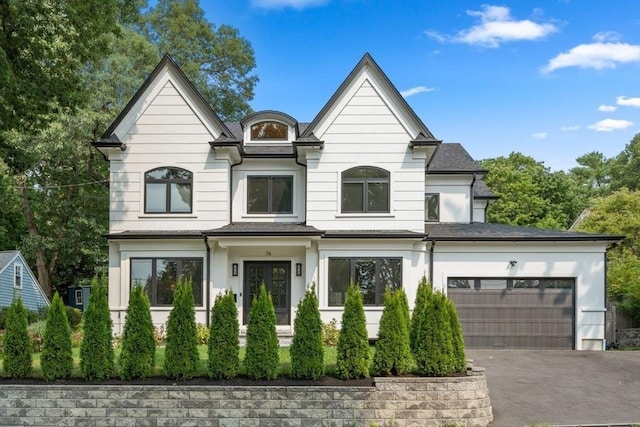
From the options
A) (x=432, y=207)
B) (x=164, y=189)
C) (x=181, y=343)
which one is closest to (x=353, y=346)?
(x=181, y=343)

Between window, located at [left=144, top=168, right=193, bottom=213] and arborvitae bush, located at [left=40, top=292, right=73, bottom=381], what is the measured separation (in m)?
6.27

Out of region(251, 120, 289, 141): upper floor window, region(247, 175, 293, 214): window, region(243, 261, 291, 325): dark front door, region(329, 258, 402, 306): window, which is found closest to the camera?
region(329, 258, 402, 306): window

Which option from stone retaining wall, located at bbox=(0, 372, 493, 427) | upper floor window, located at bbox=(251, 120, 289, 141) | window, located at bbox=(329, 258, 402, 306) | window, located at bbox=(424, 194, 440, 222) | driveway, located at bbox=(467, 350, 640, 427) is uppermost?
upper floor window, located at bbox=(251, 120, 289, 141)

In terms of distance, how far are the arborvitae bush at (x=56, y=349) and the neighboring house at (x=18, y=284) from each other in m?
16.6

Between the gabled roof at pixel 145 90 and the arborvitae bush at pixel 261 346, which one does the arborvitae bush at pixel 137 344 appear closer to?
the arborvitae bush at pixel 261 346

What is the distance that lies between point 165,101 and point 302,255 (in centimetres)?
576

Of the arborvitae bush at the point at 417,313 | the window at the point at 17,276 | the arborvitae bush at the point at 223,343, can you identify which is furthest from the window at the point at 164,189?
the window at the point at 17,276

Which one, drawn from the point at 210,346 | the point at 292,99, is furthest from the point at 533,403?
the point at 292,99

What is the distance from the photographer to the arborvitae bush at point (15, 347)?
7.89 m

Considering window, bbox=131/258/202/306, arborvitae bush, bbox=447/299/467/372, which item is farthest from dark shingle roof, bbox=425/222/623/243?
window, bbox=131/258/202/306

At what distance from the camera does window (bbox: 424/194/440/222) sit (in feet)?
55.2

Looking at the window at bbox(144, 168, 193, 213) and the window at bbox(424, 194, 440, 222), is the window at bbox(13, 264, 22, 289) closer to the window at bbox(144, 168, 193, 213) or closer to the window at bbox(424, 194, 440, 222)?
the window at bbox(144, 168, 193, 213)

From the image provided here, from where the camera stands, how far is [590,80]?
19.4 metres

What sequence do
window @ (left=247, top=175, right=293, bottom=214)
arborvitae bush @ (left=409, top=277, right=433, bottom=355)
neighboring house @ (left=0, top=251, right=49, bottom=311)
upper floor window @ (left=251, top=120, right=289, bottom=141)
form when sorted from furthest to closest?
neighboring house @ (left=0, top=251, right=49, bottom=311)
upper floor window @ (left=251, top=120, right=289, bottom=141)
window @ (left=247, top=175, right=293, bottom=214)
arborvitae bush @ (left=409, top=277, right=433, bottom=355)
